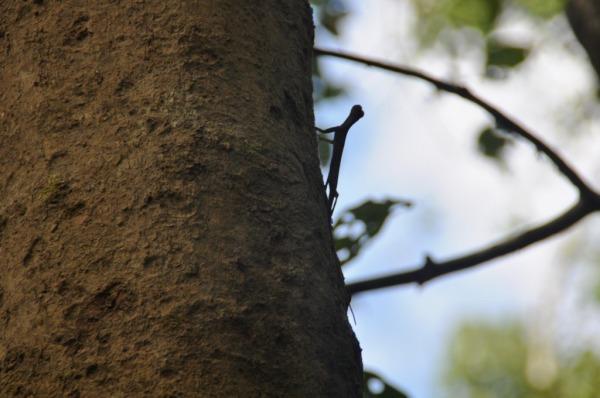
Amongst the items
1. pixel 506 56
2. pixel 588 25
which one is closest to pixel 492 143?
pixel 506 56

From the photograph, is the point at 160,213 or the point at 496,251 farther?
the point at 496,251

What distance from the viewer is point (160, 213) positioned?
990 mm

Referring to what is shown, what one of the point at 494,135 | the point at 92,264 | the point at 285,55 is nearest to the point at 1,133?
the point at 92,264

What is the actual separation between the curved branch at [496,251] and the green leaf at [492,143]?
19.1 inches

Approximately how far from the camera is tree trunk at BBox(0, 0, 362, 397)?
93 centimetres

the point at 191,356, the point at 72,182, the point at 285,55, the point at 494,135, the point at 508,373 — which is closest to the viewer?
the point at 191,356

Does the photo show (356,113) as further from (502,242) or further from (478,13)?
(478,13)

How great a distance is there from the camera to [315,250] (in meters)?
1.04

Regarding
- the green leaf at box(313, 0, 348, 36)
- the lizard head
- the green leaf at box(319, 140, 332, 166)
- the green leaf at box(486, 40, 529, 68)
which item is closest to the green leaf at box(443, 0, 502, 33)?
the green leaf at box(486, 40, 529, 68)

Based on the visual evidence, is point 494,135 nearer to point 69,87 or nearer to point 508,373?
point 69,87

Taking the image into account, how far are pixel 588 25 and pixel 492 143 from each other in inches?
15.0

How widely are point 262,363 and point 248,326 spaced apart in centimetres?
4

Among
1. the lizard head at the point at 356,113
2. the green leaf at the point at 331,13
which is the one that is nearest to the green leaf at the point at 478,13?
the green leaf at the point at 331,13

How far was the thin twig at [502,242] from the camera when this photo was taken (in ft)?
5.79
